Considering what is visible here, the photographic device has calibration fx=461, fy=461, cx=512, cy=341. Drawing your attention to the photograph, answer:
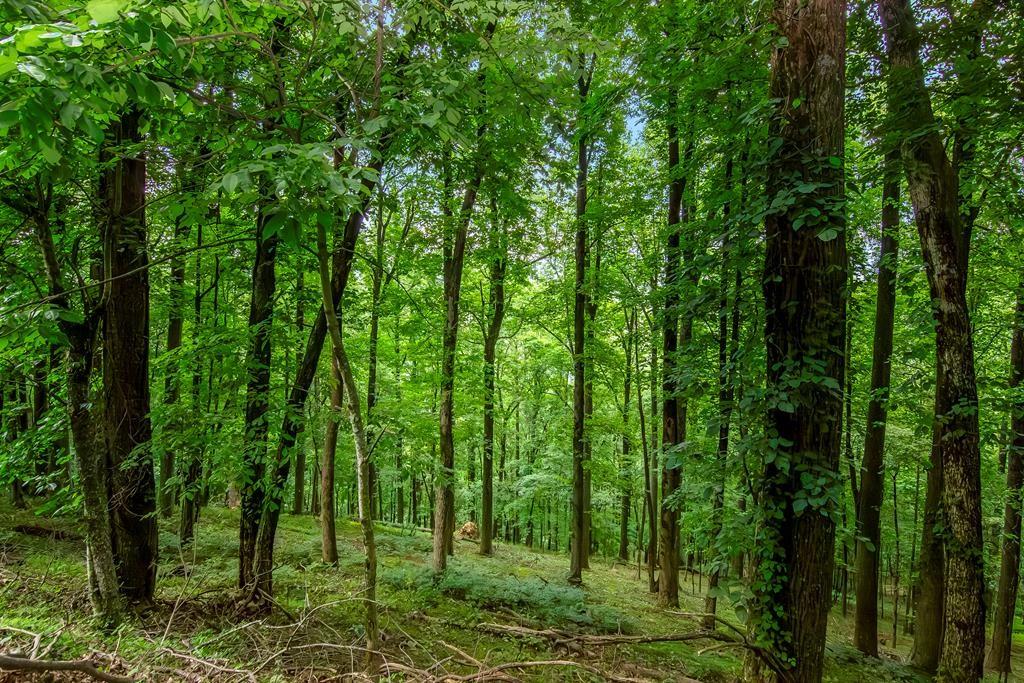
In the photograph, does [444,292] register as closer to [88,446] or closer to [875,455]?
[88,446]

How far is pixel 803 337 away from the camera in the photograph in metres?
3.05

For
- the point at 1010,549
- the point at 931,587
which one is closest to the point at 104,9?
the point at 931,587

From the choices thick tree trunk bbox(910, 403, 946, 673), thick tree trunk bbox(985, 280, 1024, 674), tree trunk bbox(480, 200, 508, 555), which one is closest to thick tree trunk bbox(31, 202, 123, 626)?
tree trunk bbox(480, 200, 508, 555)

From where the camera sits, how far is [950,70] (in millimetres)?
5332

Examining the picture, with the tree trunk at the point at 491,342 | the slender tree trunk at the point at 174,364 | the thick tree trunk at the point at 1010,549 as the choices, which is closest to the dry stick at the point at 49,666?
the slender tree trunk at the point at 174,364

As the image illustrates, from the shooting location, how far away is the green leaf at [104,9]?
1.73 m

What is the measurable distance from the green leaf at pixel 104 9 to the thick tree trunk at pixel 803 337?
3488 millimetres

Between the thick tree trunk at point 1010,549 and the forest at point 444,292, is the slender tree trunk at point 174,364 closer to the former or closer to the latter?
the forest at point 444,292

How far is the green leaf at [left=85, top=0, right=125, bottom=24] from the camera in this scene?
1726 millimetres

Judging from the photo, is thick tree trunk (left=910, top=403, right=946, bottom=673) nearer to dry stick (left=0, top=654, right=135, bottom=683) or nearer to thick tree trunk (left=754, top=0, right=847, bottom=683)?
thick tree trunk (left=754, top=0, right=847, bottom=683)

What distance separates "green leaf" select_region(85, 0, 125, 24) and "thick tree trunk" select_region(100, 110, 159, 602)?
3.68 metres

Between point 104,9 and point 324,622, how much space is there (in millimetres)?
5537

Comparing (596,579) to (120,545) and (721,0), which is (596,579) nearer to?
(120,545)

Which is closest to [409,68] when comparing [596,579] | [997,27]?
[997,27]
